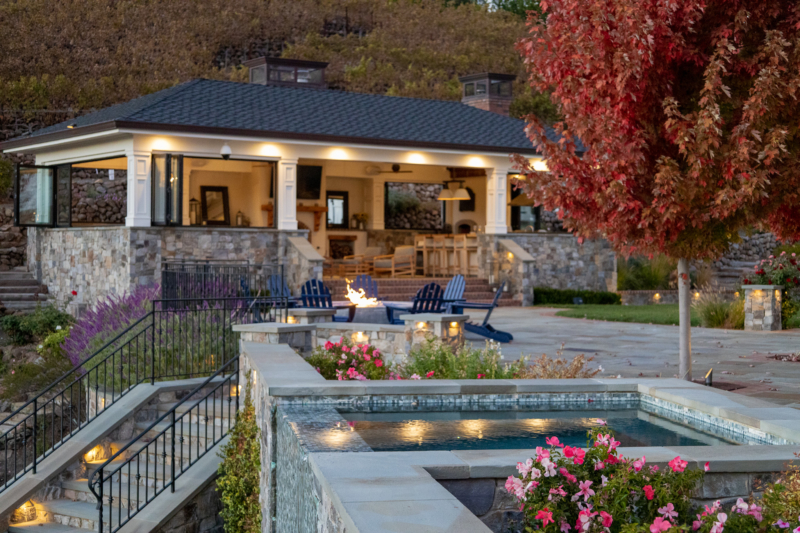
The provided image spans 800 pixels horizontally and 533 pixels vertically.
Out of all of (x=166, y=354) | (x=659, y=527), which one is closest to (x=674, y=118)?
(x=659, y=527)

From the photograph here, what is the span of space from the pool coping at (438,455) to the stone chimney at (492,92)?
21.0m

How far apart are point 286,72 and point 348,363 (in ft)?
58.9

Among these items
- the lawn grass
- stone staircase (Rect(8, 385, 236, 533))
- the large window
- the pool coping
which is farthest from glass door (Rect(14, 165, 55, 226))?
the pool coping

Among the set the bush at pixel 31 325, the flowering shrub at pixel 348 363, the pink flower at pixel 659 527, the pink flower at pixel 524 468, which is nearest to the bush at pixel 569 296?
the bush at pixel 31 325

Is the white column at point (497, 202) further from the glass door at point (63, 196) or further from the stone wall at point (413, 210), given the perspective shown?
the glass door at point (63, 196)

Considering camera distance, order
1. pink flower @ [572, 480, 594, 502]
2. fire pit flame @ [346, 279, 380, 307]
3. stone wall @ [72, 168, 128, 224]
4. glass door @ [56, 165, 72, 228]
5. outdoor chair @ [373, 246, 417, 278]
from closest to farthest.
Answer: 1. pink flower @ [572, 480, 594, 502]
2. fire pit flame @ [346, 279, 380, 307]
3. glass door @ [56, 165, 72, 228]
4. outdoor chair @ [373, 246, 417, 278]
5. stone wall @ [72, 168, 128, 224]

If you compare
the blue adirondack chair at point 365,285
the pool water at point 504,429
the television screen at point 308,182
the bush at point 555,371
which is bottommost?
the pool water at point 504,429

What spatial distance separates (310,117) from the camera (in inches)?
837

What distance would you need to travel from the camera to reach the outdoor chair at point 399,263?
23281mm

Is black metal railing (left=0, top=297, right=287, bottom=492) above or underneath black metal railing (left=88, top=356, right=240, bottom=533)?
above

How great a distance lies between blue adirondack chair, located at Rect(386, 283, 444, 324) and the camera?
12.7 metres

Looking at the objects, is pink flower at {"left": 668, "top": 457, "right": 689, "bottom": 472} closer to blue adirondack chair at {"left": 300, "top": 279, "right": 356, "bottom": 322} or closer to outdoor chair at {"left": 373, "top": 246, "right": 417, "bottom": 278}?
blue adirondack chair at {"left": 300, "top": 279, "right": 356, "bottom": 322}

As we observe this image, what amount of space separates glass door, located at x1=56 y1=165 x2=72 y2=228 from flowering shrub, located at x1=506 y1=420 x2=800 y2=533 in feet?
64.1

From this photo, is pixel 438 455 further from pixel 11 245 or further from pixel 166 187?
pixel 11 245
